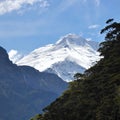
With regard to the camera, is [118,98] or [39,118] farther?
[39,118]

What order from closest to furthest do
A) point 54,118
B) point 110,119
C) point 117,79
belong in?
point 110,119 < point 117,79 < point 54,118

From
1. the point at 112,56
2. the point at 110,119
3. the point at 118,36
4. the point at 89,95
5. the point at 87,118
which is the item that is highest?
the point at 118,36

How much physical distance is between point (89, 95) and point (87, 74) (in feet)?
65.2

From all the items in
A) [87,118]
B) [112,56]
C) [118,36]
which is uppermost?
[118,36]

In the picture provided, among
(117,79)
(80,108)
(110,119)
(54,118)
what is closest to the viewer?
(110,119)

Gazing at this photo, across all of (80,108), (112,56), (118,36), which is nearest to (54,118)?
(80,108)

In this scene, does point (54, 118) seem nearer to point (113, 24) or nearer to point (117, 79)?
point (117, 79)

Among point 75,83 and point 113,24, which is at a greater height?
point 113,24

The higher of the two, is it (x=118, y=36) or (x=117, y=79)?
(x=118, y=36)

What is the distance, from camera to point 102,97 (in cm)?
6544

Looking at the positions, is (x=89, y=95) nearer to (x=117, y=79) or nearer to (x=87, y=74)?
(x=117, y=79)

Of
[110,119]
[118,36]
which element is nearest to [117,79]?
[110,119]

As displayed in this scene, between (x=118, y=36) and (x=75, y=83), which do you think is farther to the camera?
(x=118, y=36)

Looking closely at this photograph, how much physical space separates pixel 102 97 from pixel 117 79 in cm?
435
